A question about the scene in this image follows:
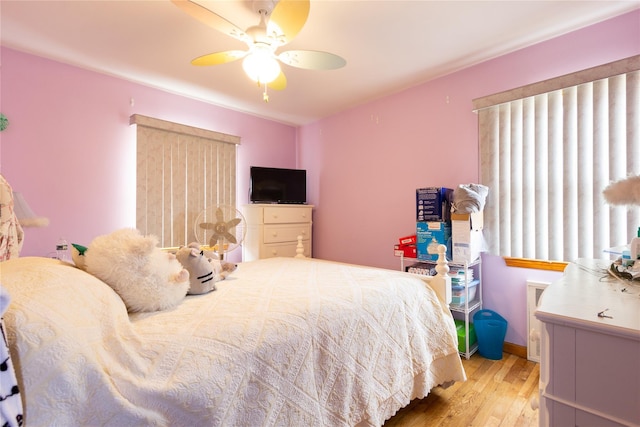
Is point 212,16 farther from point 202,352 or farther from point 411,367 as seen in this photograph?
point 411,367

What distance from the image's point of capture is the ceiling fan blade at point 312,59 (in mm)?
1668

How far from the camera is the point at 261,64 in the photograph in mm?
1681

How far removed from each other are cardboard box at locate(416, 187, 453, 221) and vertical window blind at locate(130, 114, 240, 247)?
7.07ft

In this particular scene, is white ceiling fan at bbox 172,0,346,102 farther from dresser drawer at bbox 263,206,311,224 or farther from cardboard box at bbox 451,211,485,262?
dresser drawer at bbox 263,206,311,224

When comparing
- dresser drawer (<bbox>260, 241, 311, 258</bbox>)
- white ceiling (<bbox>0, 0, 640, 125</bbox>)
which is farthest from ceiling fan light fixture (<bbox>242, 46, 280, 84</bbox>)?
dresser drawer (<bbox>260, 241, 311, 258</bbox>)

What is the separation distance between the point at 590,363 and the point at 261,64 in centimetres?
182

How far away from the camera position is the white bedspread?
701 millimetres

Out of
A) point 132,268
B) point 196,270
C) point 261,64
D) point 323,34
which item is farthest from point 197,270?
point 323,34

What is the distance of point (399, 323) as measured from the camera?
1.50m

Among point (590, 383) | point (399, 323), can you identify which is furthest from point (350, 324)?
point (590, 383)

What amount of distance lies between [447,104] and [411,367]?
2254 millimetres

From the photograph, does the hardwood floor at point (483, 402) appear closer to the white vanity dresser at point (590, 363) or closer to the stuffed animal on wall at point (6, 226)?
the white vanity dresser at point (590, 363)

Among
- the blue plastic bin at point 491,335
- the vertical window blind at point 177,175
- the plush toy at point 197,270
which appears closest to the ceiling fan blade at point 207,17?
the plush toy at point 197,270

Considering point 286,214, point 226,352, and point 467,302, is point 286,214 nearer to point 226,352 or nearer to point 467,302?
point 467,302
